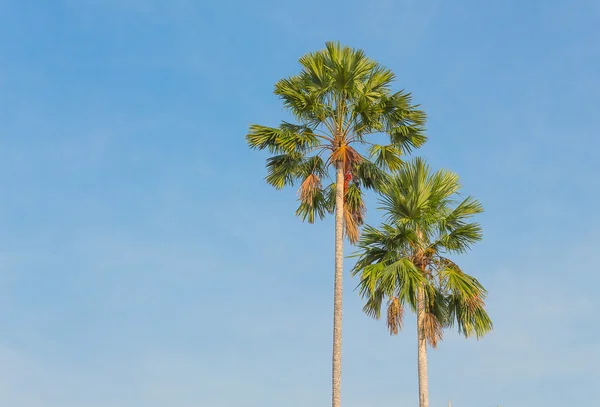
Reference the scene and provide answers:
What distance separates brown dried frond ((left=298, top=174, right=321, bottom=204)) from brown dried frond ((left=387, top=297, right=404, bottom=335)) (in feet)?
14.3

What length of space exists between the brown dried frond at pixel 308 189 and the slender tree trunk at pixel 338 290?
996 mm

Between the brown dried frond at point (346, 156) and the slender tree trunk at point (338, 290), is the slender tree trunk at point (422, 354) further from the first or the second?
the brown dried frond at point (346, 156)

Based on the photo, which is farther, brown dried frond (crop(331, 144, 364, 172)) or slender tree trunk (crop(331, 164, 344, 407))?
brown dried frond (crop(331, 144, 364, 172))

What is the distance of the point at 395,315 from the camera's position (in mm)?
26531

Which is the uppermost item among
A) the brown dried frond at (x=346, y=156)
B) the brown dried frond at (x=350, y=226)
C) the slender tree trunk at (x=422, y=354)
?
the brown dried frond at (x=346, y=156)

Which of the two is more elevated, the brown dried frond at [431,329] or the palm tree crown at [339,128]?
the palm tree crown at [339,128]

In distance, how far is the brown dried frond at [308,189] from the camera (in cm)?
2795

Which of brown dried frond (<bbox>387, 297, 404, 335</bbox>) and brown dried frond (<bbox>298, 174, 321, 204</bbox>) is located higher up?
brown dried frond (<bbox>298, 174, 321, 204</bbox>)

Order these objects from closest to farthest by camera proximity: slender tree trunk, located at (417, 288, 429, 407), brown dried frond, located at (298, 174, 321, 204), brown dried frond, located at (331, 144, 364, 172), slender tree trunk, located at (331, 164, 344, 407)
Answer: slender tree trunk, located at (331, 164, 344, 407)
slender tree trunk, located at (417, 288, 429, 407)
brown dried frond, located at (331, 144, 364, 172)
brown dried frond, located at (298, 174, 321, 204)

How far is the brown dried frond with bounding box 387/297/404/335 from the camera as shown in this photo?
26.5 metres

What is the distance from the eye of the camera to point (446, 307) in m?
27.4

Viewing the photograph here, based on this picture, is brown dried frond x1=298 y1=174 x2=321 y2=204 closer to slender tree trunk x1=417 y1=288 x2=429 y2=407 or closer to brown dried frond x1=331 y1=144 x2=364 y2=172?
brown dried frond x1=331 y1=144 x2=364 y2=172

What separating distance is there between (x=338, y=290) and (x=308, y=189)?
405cm

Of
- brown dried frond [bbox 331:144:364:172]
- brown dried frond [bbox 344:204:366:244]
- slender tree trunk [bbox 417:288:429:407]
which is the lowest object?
slender tree trunk [bbox 417:288:429:407]
